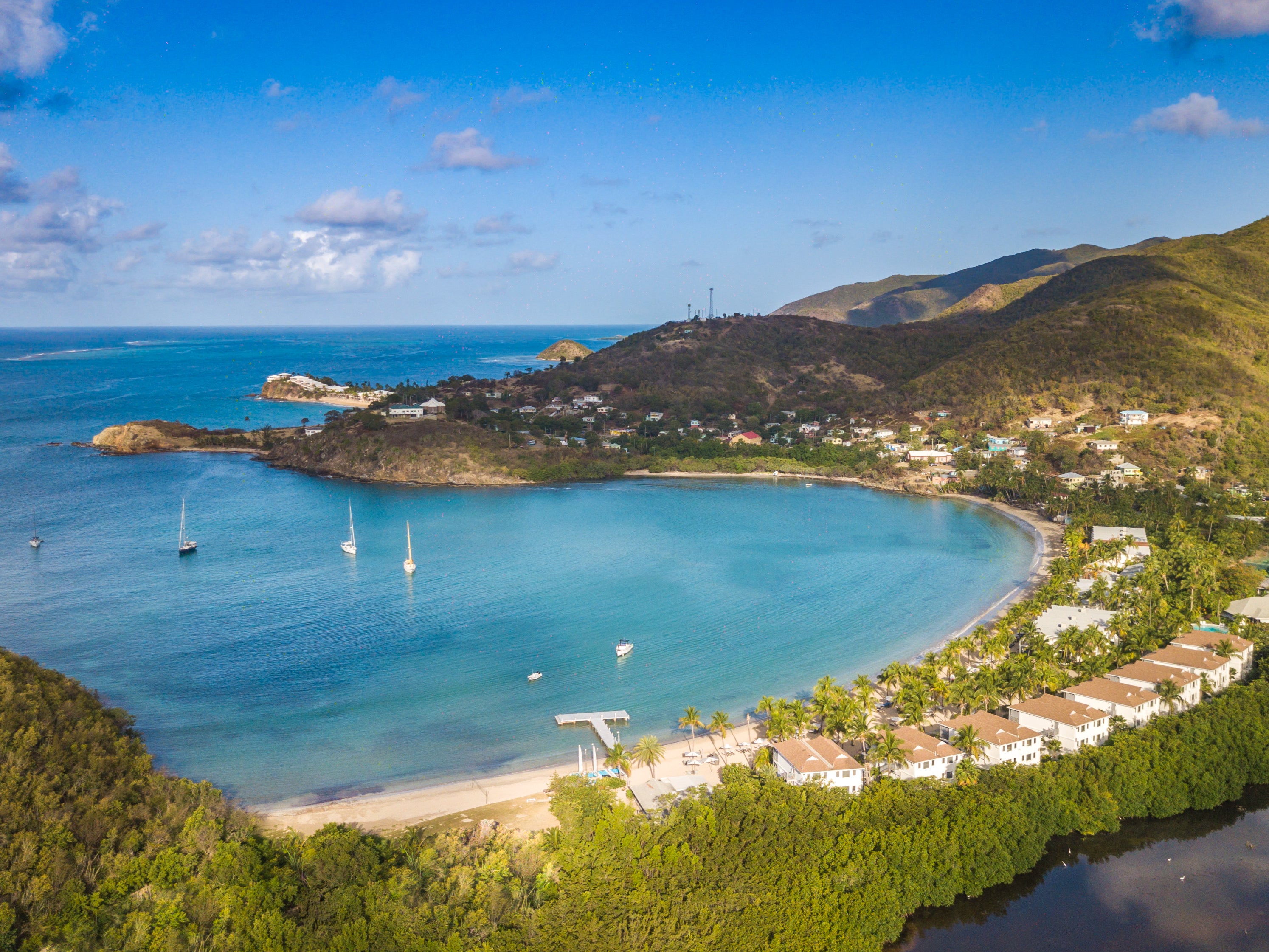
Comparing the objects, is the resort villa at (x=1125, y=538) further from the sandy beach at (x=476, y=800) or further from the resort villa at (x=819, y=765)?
the sandy beach at (x=476, y=800)

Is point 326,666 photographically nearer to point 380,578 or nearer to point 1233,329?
point 380,578

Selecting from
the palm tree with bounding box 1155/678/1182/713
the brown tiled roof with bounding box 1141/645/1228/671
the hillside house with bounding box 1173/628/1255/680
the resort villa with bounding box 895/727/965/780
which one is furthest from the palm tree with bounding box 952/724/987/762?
the hillside house with bounding box 1173/628/1255/680

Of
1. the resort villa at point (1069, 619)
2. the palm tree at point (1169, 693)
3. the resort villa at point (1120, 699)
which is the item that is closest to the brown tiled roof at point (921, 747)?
the resort villa at point (1120, 699)

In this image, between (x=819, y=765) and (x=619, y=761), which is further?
(x=619, y=761)

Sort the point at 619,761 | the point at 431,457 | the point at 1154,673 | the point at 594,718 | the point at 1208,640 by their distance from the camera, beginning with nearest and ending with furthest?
the point at 619,761, the point at 1154,673, the point at 594,718, the point at 1208,640, the point at 431,457

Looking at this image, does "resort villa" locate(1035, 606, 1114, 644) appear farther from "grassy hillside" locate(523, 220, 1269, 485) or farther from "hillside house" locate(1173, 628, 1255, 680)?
"grassy hillside" locate(523, 220, 1269, 485)

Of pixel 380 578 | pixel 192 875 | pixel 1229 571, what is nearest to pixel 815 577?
pixel 1229 571

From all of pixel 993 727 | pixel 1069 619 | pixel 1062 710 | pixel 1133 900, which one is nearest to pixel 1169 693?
pixel 1062 710

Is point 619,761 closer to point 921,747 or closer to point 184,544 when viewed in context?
point 921,747
